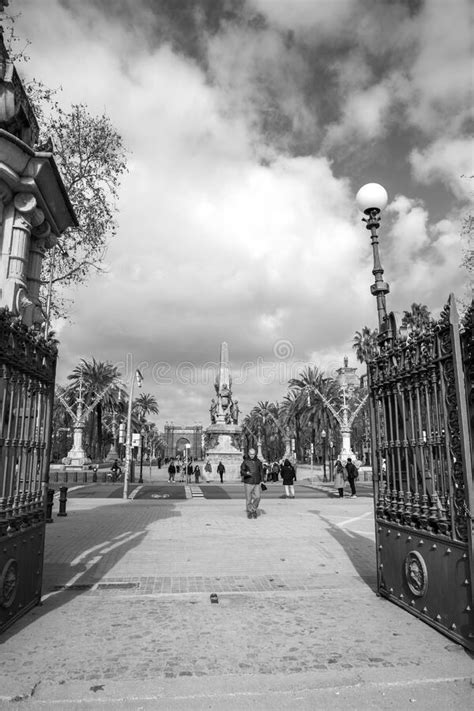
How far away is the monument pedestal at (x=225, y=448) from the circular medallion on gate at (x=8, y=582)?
36.5 m

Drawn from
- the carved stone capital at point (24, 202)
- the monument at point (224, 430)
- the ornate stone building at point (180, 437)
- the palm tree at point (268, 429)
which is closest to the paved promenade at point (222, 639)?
the carved stone capital at point (24, 202)

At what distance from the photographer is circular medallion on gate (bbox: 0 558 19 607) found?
4.63m

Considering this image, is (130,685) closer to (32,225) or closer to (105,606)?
(105,606)

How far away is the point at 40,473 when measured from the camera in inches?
235

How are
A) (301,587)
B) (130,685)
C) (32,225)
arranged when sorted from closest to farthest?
1. (130,685)
2. (301,587)
3. (32,225)

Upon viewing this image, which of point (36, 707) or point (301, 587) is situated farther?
point (301, 587)

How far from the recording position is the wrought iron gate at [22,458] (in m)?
4.82

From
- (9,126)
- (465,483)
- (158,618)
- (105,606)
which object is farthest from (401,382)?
(9,126)

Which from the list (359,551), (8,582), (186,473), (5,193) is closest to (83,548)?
(8,582)

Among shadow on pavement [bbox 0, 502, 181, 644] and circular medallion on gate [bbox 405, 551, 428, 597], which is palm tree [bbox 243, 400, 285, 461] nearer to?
shadow on pavement [bbox 0, 502, 181, 644]

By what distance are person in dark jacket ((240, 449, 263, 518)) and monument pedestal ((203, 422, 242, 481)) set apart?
27.3m

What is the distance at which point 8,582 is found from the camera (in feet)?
15.7

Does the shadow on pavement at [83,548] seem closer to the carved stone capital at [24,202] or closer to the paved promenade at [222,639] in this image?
the paved promenade at [222,639]

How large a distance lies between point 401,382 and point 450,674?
281 centimetres
